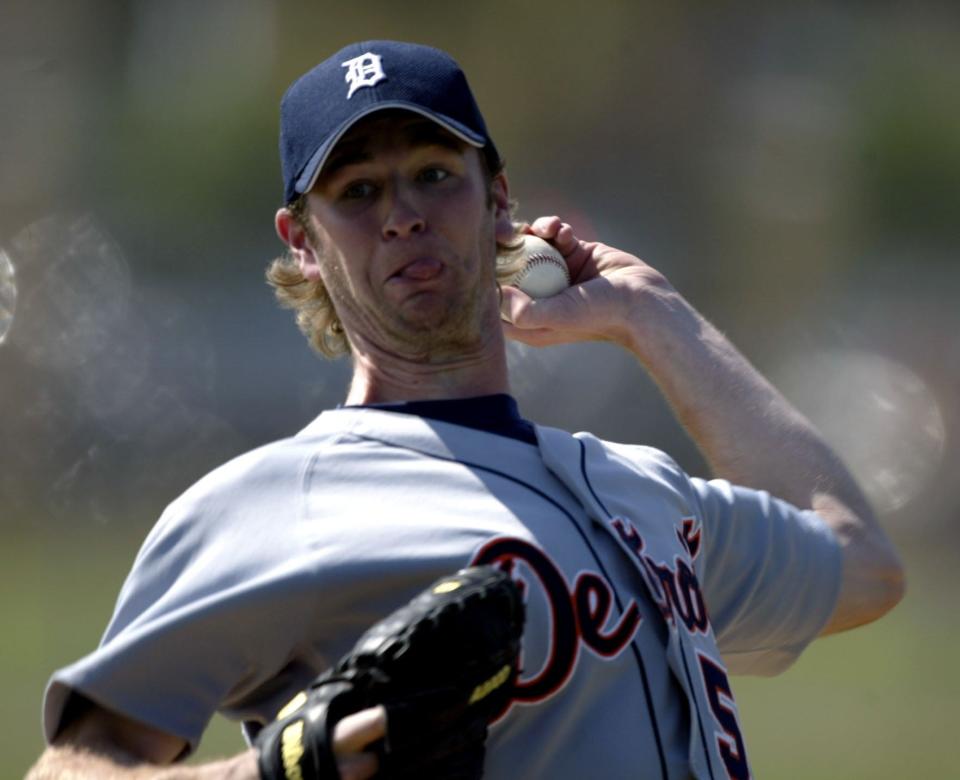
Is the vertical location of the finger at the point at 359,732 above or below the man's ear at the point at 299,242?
below

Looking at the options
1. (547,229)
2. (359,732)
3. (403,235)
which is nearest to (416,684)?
(359,732)

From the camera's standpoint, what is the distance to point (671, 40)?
11492mm

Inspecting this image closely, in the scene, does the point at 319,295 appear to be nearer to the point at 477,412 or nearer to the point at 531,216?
the point at 477,412

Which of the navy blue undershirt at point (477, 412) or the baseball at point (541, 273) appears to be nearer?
the navy blue undershirt at point (477, 412)

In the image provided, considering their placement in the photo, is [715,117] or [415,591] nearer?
[415,591]

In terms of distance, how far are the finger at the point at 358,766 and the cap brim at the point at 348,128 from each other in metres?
0.80

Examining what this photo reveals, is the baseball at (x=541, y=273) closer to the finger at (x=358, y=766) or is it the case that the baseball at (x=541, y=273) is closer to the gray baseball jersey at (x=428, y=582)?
the gray baseball jersey at (x=428, y=582)

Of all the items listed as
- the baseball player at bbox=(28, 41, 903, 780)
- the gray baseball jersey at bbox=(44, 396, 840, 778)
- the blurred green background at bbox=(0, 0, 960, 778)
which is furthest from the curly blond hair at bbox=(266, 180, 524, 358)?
the blurred green background at bbox=(0, 0, 960, 778)

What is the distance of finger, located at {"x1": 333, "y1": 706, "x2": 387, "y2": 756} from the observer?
1.33 m

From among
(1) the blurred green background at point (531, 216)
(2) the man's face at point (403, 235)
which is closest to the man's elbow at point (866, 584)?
(2) the man's face at point (403, 235)

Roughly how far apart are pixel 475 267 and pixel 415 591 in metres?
0.52

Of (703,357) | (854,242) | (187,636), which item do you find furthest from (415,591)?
(854,242)

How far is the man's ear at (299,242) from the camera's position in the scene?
78.5 inches

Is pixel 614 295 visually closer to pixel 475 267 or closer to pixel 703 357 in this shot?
pixel 703 357
